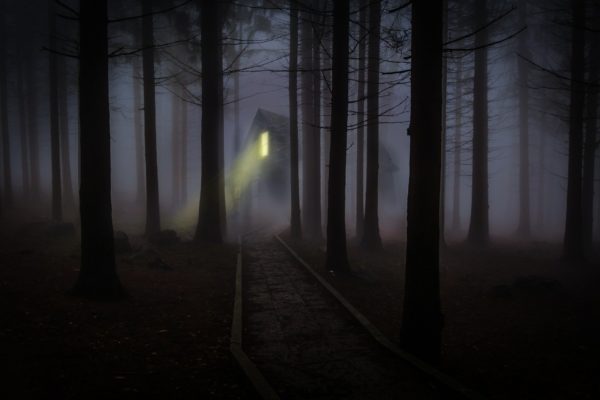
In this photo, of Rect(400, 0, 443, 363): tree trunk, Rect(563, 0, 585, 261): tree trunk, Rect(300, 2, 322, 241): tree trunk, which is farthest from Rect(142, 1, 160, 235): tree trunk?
Rect(563, 0, 585, 261): tree trunk

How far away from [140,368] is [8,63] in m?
33.6

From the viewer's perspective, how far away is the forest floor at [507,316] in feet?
18.1

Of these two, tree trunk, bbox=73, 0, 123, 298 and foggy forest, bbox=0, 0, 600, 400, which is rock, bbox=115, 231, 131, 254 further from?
tree trunk, bbox=73, 0, 123, 298

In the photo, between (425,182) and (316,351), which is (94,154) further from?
(425,182)

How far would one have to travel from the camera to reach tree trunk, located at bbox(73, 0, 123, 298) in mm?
7582

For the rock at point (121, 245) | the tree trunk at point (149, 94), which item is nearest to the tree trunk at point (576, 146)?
the rock at point (121, 245)

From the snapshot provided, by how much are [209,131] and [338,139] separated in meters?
6.43

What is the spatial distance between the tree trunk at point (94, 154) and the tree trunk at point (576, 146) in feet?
50.1

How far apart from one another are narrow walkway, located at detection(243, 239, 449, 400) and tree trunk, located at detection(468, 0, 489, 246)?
11.8m

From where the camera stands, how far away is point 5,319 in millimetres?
6098

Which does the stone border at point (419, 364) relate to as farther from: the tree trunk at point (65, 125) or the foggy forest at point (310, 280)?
the tree trunk at point (65, 125)

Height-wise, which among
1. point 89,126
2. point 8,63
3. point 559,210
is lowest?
point 559,210

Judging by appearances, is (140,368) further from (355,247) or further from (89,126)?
(355,247)

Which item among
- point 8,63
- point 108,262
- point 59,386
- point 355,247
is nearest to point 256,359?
point 59,386
